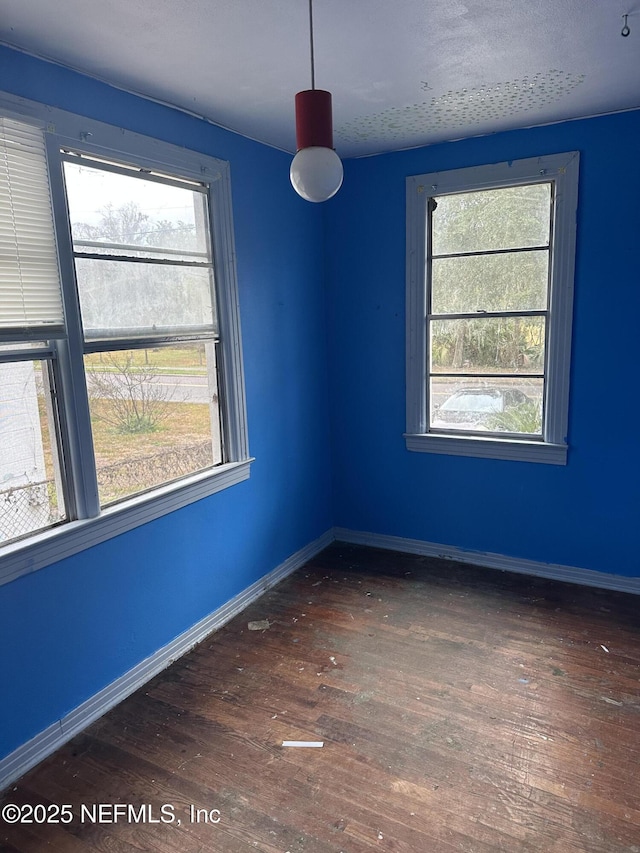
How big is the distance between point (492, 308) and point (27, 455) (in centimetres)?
267

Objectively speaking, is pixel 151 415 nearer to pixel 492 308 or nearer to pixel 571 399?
pixel 492 308

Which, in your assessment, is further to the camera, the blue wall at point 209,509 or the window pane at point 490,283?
the window pane at point 490,283

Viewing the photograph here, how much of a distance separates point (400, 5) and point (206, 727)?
9.10 ft

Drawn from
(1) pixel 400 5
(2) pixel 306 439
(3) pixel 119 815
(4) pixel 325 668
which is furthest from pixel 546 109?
(3) pixel 119 815

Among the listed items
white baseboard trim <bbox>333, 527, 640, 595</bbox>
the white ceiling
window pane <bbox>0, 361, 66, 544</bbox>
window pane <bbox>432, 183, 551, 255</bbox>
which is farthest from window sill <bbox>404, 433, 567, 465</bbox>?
window pane <bbox>0, 361, 66, 544</bbox>

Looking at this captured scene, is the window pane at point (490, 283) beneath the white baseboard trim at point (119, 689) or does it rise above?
above

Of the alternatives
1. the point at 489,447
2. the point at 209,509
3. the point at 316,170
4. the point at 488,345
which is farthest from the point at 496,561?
the point at 316,170

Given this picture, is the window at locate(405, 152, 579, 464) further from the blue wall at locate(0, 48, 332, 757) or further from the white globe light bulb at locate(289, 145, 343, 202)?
the white globe light bulb at locate(289, 145, 343, 202)

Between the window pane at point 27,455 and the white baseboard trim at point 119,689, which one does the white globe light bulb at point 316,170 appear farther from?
the white baseboard trim at point 119,689

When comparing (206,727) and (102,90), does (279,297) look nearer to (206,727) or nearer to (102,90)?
(102,90)

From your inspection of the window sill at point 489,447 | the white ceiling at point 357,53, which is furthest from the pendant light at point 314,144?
the window sill at point 489,447

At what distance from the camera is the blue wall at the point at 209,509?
7.07ft

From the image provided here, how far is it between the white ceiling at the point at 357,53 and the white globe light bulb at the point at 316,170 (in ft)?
2.27

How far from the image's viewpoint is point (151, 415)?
270cm
